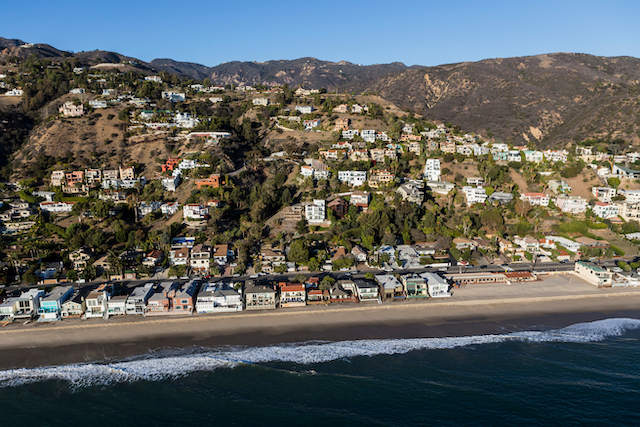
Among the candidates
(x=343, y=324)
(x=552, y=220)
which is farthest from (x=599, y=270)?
(x=343, y=324)

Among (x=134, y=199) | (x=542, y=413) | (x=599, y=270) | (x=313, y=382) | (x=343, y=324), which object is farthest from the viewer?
(x=134, y=199)

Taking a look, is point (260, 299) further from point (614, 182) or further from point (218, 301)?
point (614, 182)

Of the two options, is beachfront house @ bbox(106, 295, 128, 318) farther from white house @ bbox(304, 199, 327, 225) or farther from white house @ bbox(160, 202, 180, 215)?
white house @ bbox(304, 199, 327, 225)

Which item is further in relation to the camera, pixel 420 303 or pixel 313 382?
pixel 420 303

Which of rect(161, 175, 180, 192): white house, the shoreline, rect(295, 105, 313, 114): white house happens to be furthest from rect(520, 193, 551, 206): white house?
rect(161, 175, 180, 192): white house

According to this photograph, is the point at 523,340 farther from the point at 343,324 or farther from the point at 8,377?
the point at 8,377

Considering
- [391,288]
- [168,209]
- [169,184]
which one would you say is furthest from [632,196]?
[169,184]
